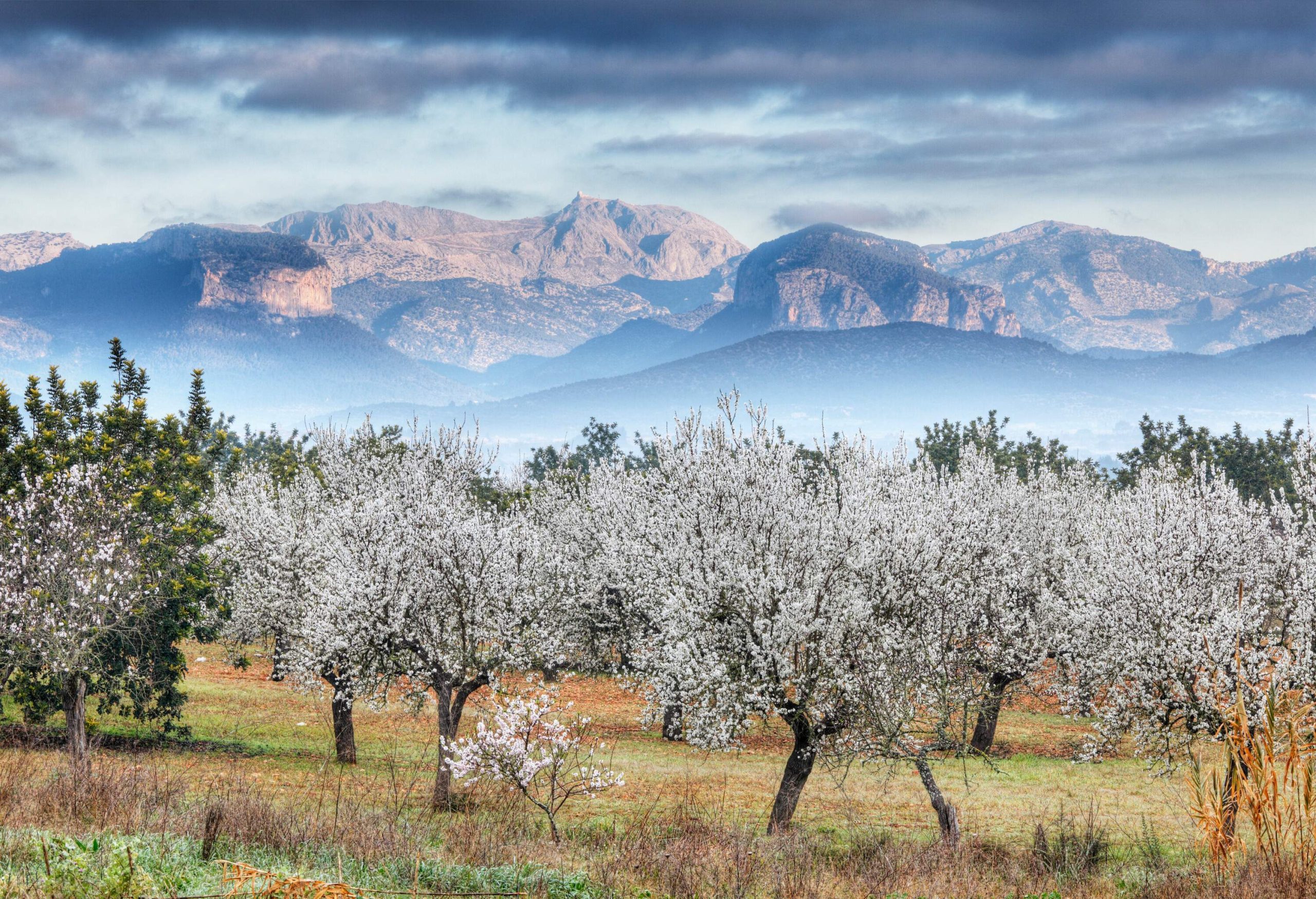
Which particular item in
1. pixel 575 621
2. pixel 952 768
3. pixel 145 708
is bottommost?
pixel 952 768

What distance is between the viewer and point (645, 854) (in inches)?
426

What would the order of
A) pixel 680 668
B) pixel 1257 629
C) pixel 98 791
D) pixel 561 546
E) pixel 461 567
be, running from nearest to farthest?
1. pixel 98 791
2. pixel 680 668
3. pixel 1257 629
4. pixel 461 567
5. pixel 561 546

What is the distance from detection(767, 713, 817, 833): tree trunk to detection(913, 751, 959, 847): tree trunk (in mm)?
2798

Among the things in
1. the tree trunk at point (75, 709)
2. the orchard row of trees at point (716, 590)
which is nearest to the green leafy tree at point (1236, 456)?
the orchard row of trees at point (716, 590)

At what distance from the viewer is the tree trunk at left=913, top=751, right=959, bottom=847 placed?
1886 centimetres

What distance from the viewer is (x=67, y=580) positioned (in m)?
23.1

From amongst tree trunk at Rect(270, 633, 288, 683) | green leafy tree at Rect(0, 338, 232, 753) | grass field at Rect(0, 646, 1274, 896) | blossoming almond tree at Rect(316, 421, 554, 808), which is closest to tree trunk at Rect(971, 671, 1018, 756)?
grass field at Rect(0, 646, 1274, 896)

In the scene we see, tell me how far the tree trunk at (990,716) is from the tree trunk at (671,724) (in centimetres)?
1141

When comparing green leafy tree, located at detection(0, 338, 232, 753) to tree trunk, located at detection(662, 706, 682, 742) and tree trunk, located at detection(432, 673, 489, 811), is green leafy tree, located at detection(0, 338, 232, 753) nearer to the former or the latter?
tree trunk, located at detection(432, 673, 489, 811)

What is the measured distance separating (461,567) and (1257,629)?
2121 cm

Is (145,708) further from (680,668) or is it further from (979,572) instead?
(979,572)

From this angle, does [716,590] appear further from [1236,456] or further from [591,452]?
[591,452]

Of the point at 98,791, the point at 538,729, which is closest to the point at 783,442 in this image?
the point at 538,729

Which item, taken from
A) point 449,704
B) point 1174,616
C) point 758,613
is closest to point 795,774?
point 758,613
